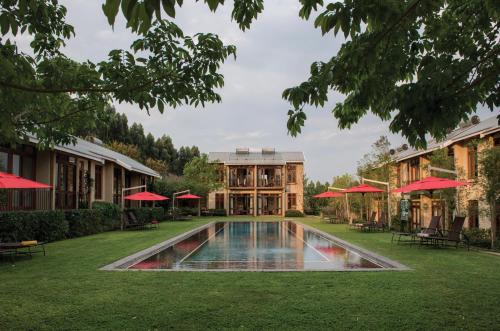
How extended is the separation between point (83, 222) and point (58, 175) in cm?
341

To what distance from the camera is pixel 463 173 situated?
18734mm

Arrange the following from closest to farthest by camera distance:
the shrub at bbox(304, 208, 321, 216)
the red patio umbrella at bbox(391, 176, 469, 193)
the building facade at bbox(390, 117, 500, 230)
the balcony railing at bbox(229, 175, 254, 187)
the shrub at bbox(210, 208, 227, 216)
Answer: the red patio umbrella at bbox(391, 176, 469, 193)
the building facade at bbox(390, 117, 500, 230)
the shrub at bbox(210, 208, 227, 216)
the balcony railing at bbox(229, 175, 254, 187)
the shrub at bbox(304, 208, 321, 216)

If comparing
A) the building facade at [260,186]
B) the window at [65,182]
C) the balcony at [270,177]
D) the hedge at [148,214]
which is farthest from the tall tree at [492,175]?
the balcony at [270,177]

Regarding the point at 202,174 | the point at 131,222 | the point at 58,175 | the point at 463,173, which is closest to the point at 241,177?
the point at 202,174

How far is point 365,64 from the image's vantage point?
15.7 ft

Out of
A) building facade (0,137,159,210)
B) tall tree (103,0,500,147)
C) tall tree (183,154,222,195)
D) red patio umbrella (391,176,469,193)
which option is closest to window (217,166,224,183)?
tall tree (183,154,222,195)

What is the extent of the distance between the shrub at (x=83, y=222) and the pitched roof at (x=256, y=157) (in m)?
28.4

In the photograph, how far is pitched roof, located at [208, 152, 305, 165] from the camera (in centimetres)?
5156

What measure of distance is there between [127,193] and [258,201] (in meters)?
20.5

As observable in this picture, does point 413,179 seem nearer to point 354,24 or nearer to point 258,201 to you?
point 258,201

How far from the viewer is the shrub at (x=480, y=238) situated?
15.9 meters

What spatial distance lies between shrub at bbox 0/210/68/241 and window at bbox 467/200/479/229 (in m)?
17.9

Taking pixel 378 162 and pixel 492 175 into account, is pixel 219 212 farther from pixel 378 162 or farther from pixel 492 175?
pixel 492 175

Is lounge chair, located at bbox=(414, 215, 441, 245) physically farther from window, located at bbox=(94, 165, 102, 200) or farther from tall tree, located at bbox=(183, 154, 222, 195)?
tall tree, located at bbox=(183, 154, 222, 195)
